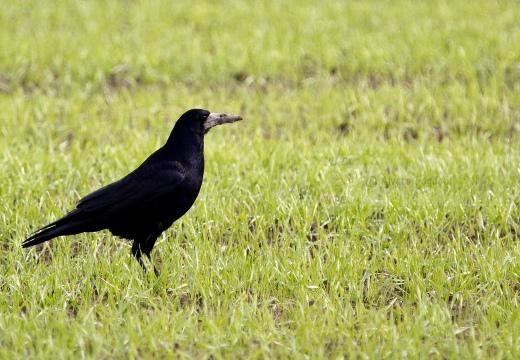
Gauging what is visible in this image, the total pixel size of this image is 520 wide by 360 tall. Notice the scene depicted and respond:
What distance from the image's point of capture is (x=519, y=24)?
11.9 m

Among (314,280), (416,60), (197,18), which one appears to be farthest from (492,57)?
(314,280)

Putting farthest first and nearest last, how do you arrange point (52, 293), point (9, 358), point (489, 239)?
point (489, 239), point (52, 293), point (9, 358)

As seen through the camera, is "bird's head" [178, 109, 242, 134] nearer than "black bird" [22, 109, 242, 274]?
No

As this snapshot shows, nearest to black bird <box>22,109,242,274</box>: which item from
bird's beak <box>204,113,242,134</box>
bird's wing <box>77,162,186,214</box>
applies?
bird's wing <box>77,162,186,214</box>

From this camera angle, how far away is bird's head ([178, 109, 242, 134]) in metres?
5.16

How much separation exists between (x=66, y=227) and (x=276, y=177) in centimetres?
229

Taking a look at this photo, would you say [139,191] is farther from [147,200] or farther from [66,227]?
[66,227]

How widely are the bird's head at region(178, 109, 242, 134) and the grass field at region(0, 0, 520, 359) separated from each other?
29.7 inches

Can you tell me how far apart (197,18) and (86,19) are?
160 cm

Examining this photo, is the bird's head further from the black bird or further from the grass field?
the grass field

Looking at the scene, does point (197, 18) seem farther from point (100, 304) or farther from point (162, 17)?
point (100, 304)

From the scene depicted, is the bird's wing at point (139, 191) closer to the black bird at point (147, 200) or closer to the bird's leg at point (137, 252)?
the black bird at point (147, 200)

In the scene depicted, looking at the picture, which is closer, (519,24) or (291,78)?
(291,78)

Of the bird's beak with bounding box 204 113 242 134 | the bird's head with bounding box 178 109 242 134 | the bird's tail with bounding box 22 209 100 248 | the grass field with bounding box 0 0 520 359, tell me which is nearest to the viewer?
the grass field with bounding box 0 0 520 359
